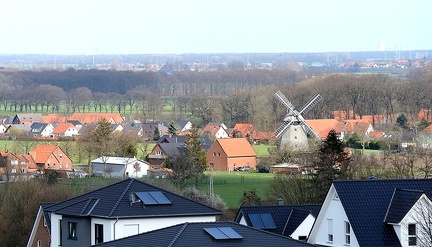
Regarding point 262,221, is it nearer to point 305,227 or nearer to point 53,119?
point 305,227

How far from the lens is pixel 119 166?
8162 centimetres

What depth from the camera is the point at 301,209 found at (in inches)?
1275

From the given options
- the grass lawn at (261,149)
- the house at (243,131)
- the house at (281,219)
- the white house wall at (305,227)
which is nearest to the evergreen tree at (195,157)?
the grass lawn at (261,149)

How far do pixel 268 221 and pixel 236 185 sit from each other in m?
36.8

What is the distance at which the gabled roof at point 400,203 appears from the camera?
1061 inches

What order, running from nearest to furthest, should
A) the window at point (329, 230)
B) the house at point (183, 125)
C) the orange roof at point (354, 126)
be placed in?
the window at point (329, 230) → the orange roof at point (354, 126) → the house at point (183, 125)

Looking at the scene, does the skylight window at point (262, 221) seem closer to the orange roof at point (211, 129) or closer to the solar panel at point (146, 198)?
the solar panel at point (146, 198)

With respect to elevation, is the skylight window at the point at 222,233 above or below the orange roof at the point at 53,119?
above

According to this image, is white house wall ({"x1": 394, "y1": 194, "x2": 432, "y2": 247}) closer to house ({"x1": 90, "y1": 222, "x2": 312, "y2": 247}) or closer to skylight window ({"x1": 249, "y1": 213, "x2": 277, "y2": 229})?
house ({"x1": 90, "y1": 222, "x2": 312, "y2": 247})

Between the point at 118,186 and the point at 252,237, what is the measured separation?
23.6 feet

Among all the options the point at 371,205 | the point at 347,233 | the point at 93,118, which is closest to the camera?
the point at 371,205

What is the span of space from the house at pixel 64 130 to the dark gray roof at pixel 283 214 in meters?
100

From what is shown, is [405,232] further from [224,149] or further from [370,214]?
[224,149]

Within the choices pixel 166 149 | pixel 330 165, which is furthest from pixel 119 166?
pixel 330 165
